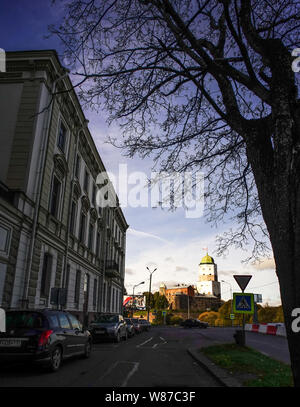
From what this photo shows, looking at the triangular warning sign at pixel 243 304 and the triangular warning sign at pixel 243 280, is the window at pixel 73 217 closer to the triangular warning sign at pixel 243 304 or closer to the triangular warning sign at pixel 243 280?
the triangular warning sign at pixel 243 280

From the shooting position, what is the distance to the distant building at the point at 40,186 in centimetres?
1429

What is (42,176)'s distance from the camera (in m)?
16.5

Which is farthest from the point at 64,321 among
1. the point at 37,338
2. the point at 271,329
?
the point at 271,329

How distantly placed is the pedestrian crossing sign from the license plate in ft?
22.2

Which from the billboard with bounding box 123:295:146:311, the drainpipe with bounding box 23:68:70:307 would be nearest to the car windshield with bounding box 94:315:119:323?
the drainpipe with bounding box 23:68:70:307

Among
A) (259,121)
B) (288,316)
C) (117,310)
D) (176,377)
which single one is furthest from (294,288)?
(117,310)

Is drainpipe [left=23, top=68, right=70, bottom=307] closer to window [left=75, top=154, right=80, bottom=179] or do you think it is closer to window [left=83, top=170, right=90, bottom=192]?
window [left=75, top=154, right=80, bottom=179]

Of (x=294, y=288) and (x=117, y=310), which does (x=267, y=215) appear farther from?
(x=117, y=310)

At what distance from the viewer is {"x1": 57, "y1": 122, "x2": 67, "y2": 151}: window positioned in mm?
20131

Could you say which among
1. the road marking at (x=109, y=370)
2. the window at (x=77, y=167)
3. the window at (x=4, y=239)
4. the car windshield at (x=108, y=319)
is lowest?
the road marking at (x=109, y=370)

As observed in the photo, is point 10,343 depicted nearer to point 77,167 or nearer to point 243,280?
point 243,280

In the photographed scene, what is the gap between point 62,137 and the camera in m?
20.9

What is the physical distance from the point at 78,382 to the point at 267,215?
4.91 meters

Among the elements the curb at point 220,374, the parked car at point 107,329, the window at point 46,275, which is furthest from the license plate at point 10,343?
the window at point 46,275
